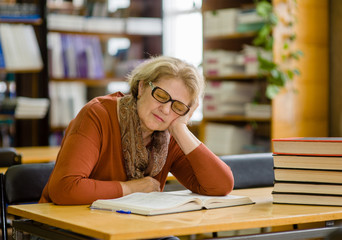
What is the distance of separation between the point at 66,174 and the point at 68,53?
3594 mm

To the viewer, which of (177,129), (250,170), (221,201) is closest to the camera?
(221,201)

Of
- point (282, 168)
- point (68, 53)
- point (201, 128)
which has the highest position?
point (68, 53)

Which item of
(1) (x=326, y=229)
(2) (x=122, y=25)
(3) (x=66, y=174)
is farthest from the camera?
(2) (x=122, y=25)

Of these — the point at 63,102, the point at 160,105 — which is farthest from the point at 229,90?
the point at 160,105

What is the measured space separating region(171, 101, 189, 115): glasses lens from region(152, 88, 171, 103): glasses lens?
0.03m

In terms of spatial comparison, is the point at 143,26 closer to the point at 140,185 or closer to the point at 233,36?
the point at 233,36

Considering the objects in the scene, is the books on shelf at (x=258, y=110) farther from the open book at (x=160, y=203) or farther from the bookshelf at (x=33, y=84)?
the open book at (x=160, y=203)

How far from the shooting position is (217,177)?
2.08 meters

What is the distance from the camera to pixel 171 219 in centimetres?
155

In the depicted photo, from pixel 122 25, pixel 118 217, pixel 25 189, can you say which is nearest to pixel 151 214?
pixel 118 217

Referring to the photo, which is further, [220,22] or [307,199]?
[220,22]

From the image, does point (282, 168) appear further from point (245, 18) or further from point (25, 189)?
point (245, 18)

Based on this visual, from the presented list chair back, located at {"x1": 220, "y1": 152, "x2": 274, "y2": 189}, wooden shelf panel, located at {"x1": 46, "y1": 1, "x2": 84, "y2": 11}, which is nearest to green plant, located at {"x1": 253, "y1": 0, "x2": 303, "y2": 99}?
wooden shelf panel, located at {"x1": 46, "y1": 1, "x2": 84, "y2": 11}

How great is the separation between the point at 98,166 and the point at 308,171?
75 cm
